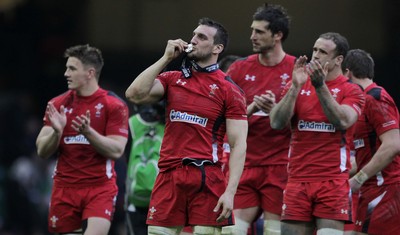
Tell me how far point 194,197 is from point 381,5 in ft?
32.8

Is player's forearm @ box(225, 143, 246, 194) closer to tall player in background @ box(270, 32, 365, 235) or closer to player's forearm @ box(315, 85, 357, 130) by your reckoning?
tall player in background @ box(270, 32, 365, 235)

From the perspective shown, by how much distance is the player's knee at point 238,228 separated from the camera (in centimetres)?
1168

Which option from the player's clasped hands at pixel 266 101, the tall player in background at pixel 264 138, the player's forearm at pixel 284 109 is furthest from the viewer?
the tall player in background at pixel 264 138

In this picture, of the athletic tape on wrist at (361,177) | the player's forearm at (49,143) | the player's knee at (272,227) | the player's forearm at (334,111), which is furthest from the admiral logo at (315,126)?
the player's forearm at (49,143)

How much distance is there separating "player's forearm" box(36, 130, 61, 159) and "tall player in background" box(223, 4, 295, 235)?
204 cm

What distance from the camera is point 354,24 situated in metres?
19.2

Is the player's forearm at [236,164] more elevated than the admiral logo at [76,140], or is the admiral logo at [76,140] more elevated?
the admiral logo at [76,140]

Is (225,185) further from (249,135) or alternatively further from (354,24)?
(354,24)

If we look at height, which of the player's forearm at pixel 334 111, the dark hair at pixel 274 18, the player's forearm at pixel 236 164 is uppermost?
the dark hair at pixel 274 18

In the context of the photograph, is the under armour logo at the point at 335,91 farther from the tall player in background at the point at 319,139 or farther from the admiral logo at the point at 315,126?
the admiral logo at the point at 315,126

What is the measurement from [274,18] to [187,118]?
7.80 ft

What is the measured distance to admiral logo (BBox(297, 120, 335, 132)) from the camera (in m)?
10.8

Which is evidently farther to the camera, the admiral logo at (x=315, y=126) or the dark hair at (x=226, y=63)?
the dark hair at (x=226, y=63)

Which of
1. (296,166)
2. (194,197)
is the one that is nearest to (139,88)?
(194,197)
